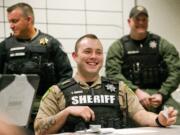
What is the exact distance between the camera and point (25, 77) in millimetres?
1967

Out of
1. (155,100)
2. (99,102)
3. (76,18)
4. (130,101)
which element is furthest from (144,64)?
(99,102)

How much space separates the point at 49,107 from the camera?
6.93 ft

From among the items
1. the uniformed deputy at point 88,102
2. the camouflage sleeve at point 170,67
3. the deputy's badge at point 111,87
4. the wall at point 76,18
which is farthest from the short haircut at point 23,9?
the camouflage sleeve at point 170,67

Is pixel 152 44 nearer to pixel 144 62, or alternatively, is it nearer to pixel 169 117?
pixel 144 62

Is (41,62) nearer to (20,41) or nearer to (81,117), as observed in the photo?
(20,41)

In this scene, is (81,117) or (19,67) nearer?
(81,117)

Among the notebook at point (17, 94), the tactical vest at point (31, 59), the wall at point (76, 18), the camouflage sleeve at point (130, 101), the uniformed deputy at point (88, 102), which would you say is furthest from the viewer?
the wall at point (76, 18)

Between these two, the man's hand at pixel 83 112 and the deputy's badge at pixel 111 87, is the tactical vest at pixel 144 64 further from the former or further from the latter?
the man's hand at pixel 83 112

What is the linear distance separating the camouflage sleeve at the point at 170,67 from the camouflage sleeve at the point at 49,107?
48.4 inches

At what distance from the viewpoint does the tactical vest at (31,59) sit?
287cm

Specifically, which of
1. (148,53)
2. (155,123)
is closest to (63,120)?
(155,123)

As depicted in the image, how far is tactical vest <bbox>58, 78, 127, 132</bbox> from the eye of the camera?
207 centimetres

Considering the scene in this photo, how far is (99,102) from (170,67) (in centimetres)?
124

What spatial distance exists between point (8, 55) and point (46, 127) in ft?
3.71
